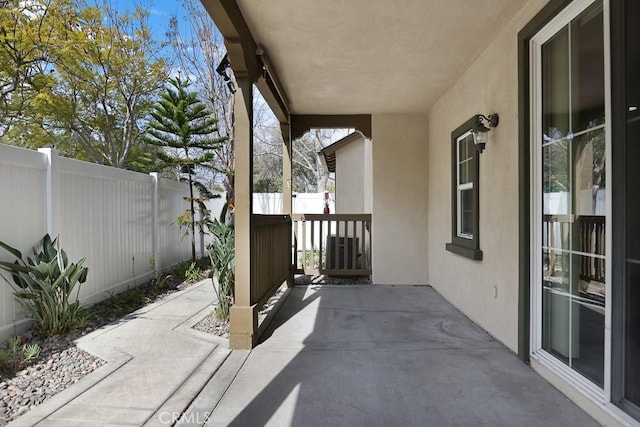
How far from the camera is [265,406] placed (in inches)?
85.1

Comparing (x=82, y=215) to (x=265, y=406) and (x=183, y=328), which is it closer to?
(x=183, y=328)

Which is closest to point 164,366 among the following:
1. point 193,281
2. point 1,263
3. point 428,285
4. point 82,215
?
point 1,263

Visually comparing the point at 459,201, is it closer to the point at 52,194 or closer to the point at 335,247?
the point at 335,247

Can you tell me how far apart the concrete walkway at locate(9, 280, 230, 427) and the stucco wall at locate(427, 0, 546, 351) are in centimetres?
241

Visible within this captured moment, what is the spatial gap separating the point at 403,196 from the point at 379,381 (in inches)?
143

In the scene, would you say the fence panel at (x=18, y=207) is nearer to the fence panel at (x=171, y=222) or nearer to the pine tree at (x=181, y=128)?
the fence panel at (x=171, y=222)

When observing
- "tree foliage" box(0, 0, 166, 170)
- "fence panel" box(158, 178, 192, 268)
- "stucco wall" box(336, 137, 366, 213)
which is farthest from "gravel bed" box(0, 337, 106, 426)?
"stucco wall" box(336, 137, 366, 213)

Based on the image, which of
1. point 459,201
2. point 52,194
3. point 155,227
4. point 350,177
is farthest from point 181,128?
point 350,177

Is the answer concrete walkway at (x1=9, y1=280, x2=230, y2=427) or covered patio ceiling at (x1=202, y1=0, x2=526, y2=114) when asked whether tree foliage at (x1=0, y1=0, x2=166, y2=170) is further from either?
covered patio ceiling at (x1=202, y1=0, x2=526, y2=114)

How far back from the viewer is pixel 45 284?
117 inches

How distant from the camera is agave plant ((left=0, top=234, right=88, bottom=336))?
2895 millimetres

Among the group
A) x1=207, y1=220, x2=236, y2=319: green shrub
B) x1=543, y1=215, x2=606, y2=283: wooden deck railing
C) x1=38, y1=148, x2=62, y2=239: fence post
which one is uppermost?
x1=38, y1=148, x2=62, y2=239: fence post

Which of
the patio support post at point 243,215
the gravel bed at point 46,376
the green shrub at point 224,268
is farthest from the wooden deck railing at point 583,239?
the gravel bed at point 46,376

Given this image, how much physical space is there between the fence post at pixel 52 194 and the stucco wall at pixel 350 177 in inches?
237
